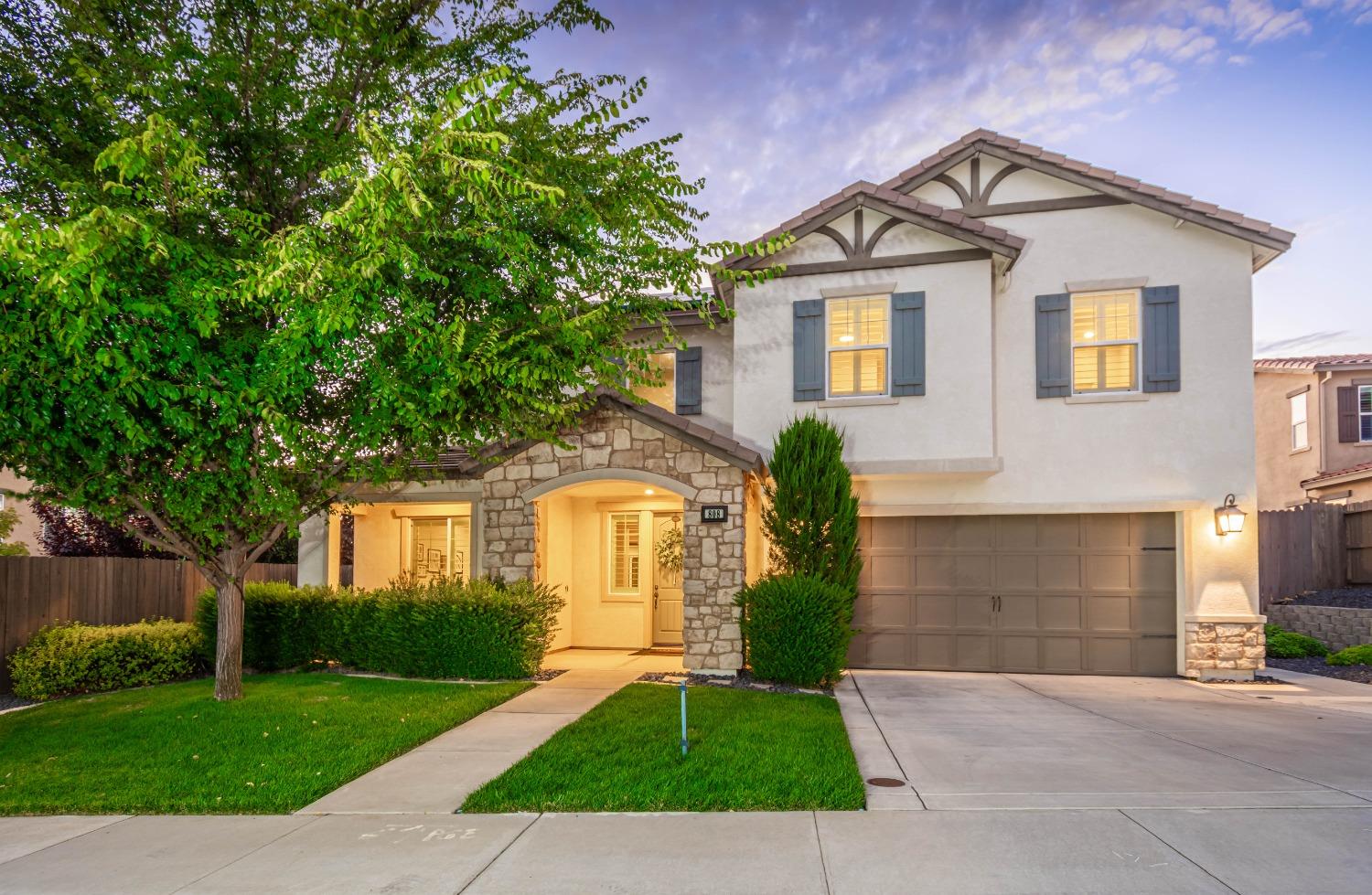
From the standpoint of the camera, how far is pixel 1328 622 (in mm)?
14000

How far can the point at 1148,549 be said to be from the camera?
12.0 m

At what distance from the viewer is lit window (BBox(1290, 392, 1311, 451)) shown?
20.2 metres

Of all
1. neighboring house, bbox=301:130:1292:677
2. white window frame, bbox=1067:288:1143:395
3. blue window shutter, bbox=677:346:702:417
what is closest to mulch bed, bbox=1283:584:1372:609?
neighboring house, bbox=301:130:1292:677

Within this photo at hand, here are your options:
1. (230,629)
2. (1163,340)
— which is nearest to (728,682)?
(230,629)

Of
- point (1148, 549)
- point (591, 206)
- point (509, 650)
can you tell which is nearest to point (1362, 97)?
point (1148, 549)

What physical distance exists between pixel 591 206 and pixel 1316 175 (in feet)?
40.3

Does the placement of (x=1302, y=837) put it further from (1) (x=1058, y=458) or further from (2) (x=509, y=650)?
(2) (x=509, y=650)

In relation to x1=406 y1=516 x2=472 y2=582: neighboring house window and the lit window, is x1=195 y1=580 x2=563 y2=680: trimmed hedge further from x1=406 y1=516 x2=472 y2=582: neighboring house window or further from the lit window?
the lit window

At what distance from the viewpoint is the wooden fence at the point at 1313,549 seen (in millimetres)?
15570

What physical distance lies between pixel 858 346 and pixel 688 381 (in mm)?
2990

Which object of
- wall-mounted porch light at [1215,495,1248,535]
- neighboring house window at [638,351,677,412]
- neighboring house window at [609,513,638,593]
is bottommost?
neighboring house window at [609,513,638,593]

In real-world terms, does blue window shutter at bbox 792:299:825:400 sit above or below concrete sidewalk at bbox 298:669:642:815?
above

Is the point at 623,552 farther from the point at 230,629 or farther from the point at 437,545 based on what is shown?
the point at 230,629

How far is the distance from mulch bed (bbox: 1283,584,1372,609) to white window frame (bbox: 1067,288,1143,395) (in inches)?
256
